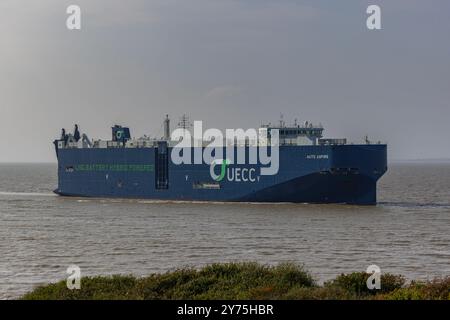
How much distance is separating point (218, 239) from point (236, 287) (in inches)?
625

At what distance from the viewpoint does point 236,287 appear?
53.8 feet

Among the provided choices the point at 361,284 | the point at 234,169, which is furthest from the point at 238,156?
the point at 361,284

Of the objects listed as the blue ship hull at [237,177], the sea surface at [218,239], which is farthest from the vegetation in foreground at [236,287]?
the blue ship hull at [237,177]

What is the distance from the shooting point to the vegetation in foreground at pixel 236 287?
15.0m

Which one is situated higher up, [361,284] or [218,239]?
[361,284]

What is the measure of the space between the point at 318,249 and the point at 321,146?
757 inches

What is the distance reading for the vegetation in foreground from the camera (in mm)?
15000

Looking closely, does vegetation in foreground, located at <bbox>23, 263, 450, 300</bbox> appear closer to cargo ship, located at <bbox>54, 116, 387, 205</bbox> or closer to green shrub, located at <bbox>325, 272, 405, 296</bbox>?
green shrub, located at <bbox>325, 272, 405, 296</bbox>

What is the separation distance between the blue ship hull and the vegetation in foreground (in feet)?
99.2

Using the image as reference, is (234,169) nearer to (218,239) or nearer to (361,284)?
(218,239)

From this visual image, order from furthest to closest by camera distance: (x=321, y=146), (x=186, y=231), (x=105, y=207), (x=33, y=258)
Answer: (x=105, y=207), (x=321, y=146), (x=186, y=231), (x=33, y=258)

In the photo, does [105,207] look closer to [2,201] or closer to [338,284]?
[2,201]
